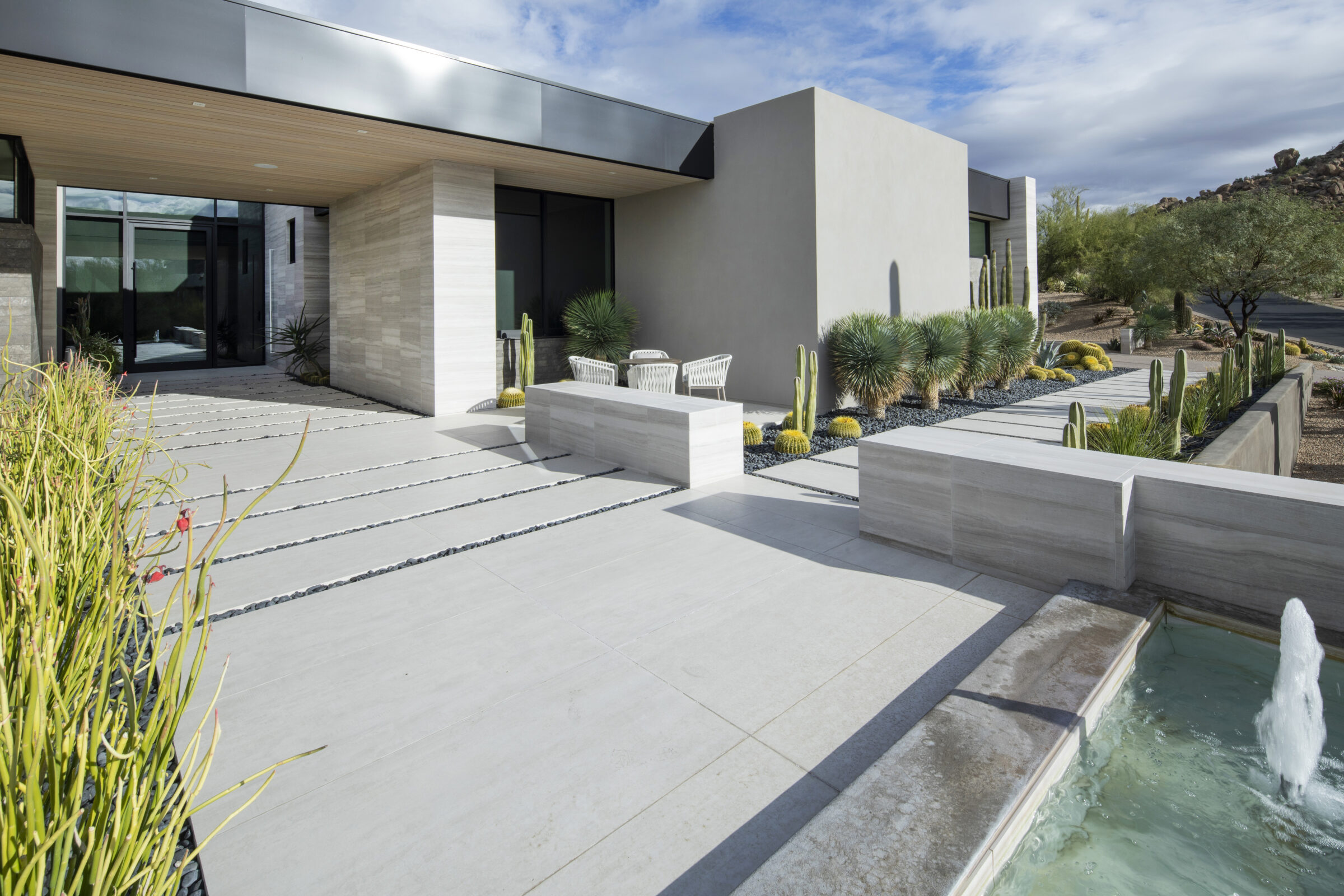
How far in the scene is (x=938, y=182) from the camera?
12164mm

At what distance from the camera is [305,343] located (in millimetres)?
13984

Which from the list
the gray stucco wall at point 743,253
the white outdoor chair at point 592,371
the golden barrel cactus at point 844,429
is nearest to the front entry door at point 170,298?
the gray stucco wall at point 743,253

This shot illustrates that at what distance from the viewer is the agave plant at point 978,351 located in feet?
35.5

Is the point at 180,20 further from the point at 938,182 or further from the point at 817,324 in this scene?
the point at 938,182

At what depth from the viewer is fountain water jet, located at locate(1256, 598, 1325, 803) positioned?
7.83 feet

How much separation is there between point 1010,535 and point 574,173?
8.12 meters

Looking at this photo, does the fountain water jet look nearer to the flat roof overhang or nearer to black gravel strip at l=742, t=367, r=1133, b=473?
black gravel strip at l=742, t=367, r=1133, b=473

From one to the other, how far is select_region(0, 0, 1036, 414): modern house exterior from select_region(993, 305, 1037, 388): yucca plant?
1071 millimetres

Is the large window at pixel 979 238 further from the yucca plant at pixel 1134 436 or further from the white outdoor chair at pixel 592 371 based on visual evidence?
the white outdoor chair at pixel 592 371

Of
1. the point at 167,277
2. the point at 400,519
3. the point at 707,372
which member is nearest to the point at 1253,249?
the point at 707,372

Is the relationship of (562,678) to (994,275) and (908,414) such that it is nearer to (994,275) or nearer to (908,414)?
(908,414)

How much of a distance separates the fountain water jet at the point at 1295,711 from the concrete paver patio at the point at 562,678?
93 cm

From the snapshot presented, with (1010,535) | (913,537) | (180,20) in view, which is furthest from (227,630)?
(180,20)

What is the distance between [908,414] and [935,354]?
1.00m
